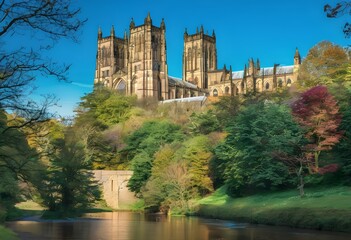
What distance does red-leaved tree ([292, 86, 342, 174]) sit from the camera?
129 ft

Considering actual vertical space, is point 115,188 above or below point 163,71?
below

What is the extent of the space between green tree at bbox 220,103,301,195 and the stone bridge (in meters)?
20.0

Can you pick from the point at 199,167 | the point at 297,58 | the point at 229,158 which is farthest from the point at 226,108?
the point at 297,58

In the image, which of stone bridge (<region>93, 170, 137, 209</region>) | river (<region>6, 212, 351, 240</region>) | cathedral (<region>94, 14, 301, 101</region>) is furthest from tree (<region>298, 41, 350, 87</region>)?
cathedral (<region>94, 14, 301, 101</region>)

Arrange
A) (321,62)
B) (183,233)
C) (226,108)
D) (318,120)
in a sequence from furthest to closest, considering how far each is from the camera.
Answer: (321,62)
(226,108)
(318,120)
(183,233)

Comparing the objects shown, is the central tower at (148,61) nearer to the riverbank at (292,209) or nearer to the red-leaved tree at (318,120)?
the riverbank at (292,209)

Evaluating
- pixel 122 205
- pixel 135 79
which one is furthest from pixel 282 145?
pixel 135 79

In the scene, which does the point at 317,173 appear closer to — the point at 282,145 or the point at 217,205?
the point at 282,145

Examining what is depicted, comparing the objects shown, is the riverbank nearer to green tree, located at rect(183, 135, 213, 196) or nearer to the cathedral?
green tree, located at rect(183, 135, 213, 196)

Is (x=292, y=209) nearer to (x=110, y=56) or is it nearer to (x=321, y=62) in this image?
(x=321, y=62)

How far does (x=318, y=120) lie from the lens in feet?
131

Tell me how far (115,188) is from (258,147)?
1030 inches

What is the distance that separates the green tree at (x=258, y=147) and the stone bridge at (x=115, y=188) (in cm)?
2002

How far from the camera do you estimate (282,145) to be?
40.2m
